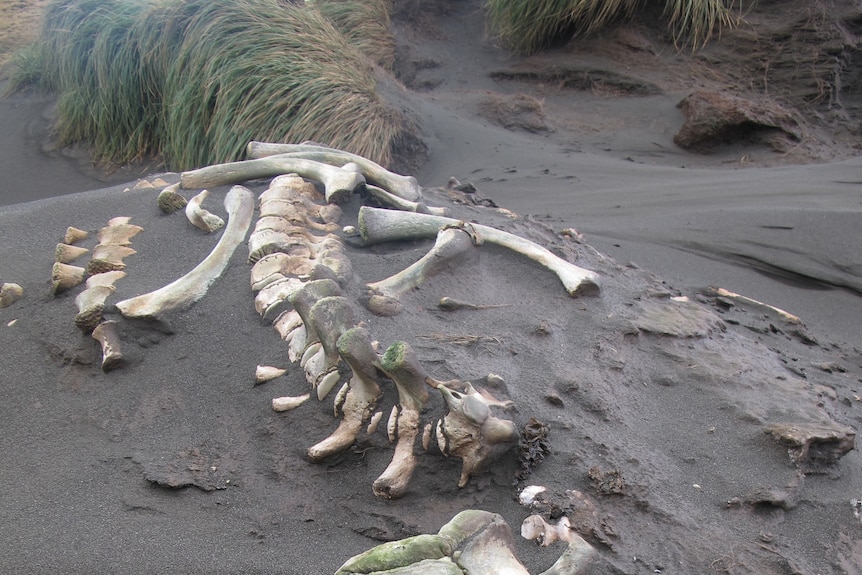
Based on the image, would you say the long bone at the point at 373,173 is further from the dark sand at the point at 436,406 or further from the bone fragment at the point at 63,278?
the bone fragment at the point at 63,278

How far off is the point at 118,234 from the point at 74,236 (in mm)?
154

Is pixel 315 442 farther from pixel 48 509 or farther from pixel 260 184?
pixel 260 184

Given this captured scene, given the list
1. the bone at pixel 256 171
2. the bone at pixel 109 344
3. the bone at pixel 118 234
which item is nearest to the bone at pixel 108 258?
the bone at pixel 118 234

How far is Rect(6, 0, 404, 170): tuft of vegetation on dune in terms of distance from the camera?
16.3 feet

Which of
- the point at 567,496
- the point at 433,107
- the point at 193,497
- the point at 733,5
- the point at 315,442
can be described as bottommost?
the point at 433,107

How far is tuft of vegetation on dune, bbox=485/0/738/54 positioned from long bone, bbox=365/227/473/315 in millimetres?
4088

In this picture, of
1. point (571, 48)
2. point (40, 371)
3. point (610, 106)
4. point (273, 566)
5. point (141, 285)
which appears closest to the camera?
point (273, 566)

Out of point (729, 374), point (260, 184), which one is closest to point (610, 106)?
point (260, 184)

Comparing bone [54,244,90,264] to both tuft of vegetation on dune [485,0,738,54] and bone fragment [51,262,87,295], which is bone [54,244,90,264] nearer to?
bone fragment [51,262,87,295]

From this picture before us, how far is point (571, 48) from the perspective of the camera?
20.5ft

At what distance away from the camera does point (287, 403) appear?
6.08 feet

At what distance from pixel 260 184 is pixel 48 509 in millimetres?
1527

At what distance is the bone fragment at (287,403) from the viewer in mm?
1853

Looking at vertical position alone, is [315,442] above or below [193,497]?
above
